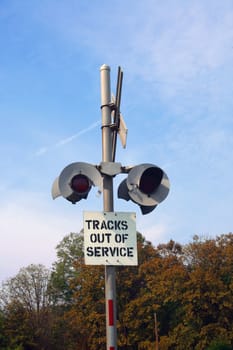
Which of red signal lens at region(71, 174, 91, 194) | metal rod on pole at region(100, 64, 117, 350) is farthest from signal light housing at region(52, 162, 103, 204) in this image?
metal rod on pole at region(100, 64, 117, 350)

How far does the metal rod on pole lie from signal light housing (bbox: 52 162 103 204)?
13 cm

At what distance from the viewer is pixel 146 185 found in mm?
5711

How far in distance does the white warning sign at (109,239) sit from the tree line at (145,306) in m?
32.1

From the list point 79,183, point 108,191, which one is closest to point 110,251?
point 108,191

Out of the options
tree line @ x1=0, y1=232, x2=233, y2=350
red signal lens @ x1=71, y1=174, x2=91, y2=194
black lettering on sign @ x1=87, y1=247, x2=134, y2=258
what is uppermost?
tree line @ x1=0, y1=232, x2=233, y2=350

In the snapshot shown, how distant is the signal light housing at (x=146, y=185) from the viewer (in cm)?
562

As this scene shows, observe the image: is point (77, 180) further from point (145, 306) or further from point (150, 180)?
point (145, 306)

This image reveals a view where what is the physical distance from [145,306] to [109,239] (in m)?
35.3

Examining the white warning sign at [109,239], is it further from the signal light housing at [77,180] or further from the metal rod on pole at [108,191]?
the signal light housing at [77,180]

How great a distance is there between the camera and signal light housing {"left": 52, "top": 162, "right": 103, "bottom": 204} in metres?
5.50

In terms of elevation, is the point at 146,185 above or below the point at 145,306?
below

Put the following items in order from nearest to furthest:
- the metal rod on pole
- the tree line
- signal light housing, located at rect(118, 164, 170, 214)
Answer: the metal rod on pole
signal light housing, located at rect(118, 164, 170, 214)
the tree line

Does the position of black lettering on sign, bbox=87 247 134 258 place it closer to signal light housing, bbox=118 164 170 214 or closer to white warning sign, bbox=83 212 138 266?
white warning sign, bbox=83 212 138 266

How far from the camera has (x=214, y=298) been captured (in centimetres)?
3756
